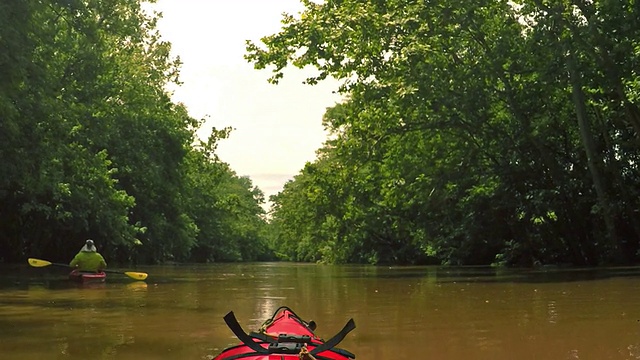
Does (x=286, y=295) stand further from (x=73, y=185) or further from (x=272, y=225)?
(x=272, y=225)

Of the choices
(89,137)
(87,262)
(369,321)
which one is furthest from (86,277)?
(89,137)

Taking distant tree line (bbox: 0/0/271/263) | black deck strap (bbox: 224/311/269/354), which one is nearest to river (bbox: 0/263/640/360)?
black deck strap (bbox: 224/311/269/354)

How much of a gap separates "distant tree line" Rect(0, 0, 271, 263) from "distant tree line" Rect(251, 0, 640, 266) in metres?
7.35

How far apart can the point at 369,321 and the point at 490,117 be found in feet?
69.6

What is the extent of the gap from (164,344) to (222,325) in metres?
1.98

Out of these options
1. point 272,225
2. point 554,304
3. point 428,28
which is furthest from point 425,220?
point 272,225

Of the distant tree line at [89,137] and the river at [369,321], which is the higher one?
the distant tree line at [89,137]

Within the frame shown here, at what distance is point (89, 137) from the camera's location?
35594 millimetres

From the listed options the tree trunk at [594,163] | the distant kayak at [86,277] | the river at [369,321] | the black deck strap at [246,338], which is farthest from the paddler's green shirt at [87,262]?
the black deck strap at [246,338]

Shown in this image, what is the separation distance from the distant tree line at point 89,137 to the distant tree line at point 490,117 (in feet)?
24.1

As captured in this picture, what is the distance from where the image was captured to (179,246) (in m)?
56.4

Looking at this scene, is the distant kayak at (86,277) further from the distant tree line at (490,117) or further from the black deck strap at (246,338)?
the black deck strap at (246,338)

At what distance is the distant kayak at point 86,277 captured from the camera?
20.4 meters

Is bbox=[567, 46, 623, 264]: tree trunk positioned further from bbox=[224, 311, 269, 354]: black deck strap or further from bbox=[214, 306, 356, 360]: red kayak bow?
bbox=[224, 311, 269, 354]: black deck strap
